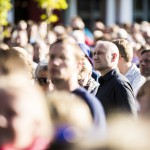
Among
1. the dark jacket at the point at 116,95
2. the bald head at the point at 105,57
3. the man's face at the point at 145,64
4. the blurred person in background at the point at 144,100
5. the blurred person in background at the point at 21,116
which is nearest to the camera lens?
the blurred person in background at the point at 21,116

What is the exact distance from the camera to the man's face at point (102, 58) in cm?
788

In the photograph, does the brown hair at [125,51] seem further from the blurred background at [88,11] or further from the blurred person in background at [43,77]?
the blurred background at [88,11]

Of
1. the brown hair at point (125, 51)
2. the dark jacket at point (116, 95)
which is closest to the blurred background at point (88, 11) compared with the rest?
the brown hair at point (125, 51)

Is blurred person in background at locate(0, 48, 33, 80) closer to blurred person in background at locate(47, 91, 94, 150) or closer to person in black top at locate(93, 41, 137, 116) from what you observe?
blurred person in background at locate(47, 91, 94, 150)

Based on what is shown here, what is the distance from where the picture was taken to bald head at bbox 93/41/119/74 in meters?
7.84

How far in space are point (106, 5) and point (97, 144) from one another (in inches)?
1025

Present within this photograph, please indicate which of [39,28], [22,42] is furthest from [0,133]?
[39,28]

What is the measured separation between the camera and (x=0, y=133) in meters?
3.29

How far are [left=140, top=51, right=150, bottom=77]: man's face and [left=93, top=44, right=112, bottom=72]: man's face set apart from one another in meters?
0.56

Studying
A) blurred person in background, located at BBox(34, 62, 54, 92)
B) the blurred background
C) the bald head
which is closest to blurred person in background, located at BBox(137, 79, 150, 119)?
blurred person in background, located at BBox(34, 62, 54, 92)

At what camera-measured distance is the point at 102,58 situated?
26.4ft

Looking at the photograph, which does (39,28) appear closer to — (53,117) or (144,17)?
(144,17)

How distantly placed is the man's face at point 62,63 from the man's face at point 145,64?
3.07 m

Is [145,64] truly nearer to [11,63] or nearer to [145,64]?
[145,64]
